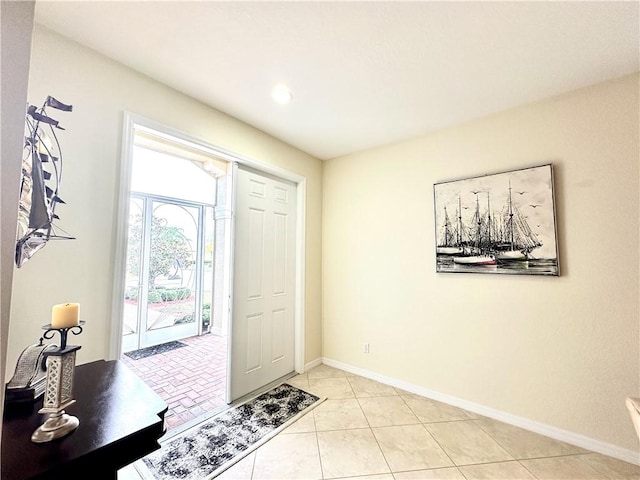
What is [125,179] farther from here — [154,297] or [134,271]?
[154,297]

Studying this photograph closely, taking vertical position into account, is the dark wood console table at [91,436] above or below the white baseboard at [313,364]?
above

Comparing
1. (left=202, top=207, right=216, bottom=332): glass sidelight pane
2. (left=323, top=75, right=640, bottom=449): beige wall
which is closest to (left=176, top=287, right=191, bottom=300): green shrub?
(left=202, top=207, right=216, bottom=332): glass sidelight pane

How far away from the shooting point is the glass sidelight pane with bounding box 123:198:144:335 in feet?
13.3

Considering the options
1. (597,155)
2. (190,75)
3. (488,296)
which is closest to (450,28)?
(597,155)

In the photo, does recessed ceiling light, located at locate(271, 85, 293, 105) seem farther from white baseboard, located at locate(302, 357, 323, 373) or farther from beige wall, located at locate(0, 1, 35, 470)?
white baseboard, located at locate(302, 357, 323, 373)

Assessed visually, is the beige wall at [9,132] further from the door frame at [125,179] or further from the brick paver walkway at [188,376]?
the brick paver walkway at [188,376]

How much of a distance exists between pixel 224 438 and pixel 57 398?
1506 millimetres

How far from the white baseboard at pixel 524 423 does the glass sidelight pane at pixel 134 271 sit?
11.6 feet

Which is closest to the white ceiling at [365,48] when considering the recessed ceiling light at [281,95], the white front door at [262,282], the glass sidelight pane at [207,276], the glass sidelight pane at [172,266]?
the recessed ceiling light at [281,95]

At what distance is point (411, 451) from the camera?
1.89 m

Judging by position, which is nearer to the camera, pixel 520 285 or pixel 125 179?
pixel 125 179

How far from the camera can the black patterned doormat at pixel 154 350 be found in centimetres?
383

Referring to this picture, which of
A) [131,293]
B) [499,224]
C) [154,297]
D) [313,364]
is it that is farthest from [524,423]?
[131,293]

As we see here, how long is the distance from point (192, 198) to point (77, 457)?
15.0 feet
